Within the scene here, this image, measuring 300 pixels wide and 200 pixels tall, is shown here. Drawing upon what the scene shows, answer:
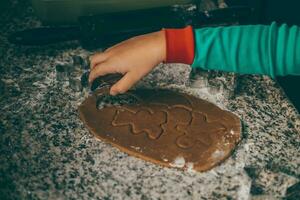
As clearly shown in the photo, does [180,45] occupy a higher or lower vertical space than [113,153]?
higher

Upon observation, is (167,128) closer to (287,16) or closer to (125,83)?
(125,83)

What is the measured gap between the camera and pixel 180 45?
708 mm

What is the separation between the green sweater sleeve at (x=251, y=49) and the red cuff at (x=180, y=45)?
1cm

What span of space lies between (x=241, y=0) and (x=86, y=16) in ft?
1.50

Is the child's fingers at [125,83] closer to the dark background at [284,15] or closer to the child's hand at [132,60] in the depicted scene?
the child's hand at [132,60]

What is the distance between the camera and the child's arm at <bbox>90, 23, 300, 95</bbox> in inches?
27.0

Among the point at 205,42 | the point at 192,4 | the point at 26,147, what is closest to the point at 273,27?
the point at 205,42

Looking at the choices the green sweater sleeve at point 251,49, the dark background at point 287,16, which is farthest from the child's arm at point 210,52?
the dark background at point 287,16

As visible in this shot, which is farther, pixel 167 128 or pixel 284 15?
pixel 284 15

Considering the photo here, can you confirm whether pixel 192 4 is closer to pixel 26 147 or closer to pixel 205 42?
pixel 205 42

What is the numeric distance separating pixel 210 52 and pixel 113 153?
28cm

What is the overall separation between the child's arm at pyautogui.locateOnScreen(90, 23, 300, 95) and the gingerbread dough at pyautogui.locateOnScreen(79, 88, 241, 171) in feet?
0.20

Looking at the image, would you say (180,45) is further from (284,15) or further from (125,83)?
(284,15)

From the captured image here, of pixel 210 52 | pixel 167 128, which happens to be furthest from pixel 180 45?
pixel 167 128
